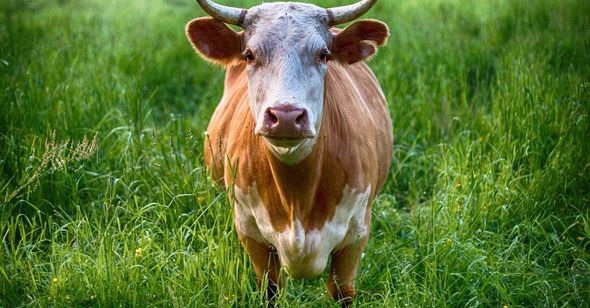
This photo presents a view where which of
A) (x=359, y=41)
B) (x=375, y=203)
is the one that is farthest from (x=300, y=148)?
(x=375, y=203)

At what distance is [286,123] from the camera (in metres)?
3.35

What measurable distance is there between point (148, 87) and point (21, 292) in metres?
3.72

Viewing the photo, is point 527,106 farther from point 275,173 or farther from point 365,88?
point 275,173

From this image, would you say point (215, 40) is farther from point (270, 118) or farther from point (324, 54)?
point (270, 118)

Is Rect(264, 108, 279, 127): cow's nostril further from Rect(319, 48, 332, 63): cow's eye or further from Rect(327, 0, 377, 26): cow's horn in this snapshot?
Rect(327, 0, 377, 26): cow's horn

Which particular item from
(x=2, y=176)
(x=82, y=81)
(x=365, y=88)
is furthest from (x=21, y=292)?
(x=82, y=81)

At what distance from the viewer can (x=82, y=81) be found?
6.39 m

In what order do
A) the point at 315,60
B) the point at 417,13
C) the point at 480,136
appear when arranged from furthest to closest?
the point at 417,13
the point at 480,136
the point at 315,60

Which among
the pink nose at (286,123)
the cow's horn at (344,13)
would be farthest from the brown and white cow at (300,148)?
the pink nose at (286,123)

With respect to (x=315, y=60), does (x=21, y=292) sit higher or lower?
lower

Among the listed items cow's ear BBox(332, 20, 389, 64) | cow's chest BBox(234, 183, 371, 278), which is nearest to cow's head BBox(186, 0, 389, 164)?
cow's ear BBox(332, 20, 389, 64)

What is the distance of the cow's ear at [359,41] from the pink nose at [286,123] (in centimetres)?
78

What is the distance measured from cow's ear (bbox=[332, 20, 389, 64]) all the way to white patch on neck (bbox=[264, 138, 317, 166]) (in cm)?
53

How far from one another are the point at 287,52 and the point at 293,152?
1.46ft
